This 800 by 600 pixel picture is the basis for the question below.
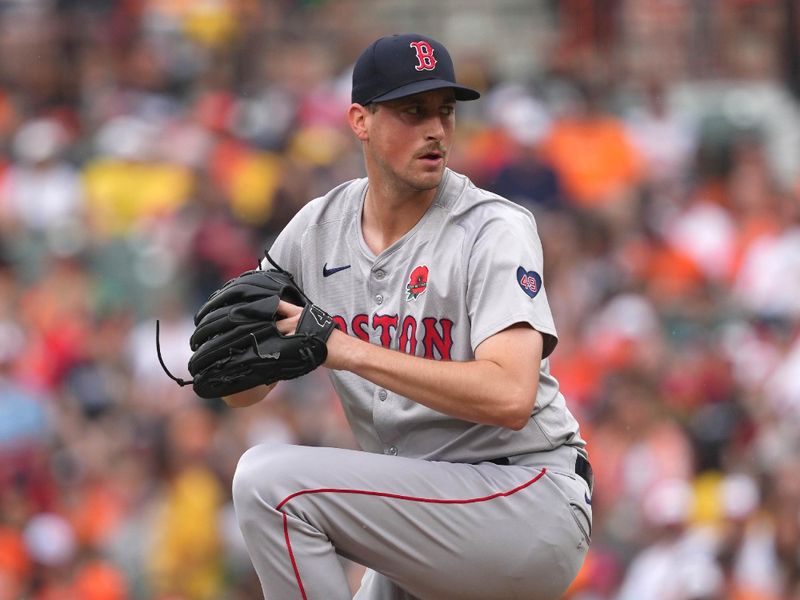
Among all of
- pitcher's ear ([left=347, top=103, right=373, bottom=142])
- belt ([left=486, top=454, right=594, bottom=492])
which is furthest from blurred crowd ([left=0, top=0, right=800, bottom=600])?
pitcher's ear ([left=347, top=103, right=373, bottom=142])

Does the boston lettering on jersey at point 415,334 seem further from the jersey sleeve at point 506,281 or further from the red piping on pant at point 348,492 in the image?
the red piping on pant at point 348,492

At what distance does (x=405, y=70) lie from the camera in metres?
4.24

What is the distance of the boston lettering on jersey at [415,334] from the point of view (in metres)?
4.25

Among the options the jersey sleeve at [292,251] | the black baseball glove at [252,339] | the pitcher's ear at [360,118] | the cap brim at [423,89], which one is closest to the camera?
the black baseball glove at [252,339]

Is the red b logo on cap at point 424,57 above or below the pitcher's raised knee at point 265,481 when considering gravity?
above

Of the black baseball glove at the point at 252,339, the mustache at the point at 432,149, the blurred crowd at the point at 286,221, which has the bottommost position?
the blurred crowd at the point at 286,221

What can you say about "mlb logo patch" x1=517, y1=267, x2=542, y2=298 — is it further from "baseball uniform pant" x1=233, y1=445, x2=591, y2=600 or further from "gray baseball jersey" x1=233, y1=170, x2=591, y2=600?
"baseball uniform pant" x1=233, y1=445, x2=591, y2=600

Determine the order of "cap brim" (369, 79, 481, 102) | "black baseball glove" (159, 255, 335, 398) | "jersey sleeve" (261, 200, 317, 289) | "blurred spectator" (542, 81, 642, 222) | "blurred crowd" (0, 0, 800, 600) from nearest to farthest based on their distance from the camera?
"black baseball glove" (159, 255, 335, 398), "cap brim" (369, 79, 481, 102), "jersey sleeve" (261, 200, 317, 289), "blurred crowd" (0, 0, 800, 600), "blurred spectator" (542, 81, 642, 222)

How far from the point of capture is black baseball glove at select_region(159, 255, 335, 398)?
13.0ft

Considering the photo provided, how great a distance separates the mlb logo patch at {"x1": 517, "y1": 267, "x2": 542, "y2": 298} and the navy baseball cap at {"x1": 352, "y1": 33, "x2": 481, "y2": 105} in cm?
55

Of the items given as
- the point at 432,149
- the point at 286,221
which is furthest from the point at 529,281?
the point at 286,221

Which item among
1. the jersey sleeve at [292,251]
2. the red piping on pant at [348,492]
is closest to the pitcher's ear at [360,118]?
the jersey sleeve at [292,251]

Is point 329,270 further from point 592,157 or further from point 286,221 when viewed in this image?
point 592,157

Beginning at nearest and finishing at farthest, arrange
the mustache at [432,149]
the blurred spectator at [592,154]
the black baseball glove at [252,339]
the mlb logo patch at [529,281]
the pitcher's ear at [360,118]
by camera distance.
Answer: the black baseball glove at [252,339], the mlb logo patch at [529,281], the mustache at [432,149], the pitcher's ear at [360,118], the blurred spectator at [592,154]
